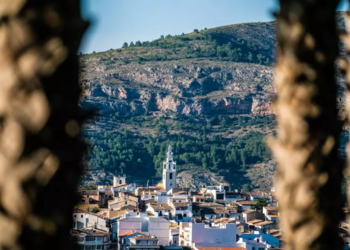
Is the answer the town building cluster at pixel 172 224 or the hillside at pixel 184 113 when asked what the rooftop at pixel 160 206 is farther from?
the hillside at pixel 184 113

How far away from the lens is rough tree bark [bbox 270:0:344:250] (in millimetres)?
3258

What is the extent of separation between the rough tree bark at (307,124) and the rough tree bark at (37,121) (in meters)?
1.30

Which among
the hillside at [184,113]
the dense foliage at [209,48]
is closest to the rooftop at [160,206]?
the hillside at [184,113]

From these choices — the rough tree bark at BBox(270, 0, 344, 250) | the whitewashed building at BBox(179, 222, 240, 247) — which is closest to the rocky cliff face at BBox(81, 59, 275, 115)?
the whitewashed building at BBox(179, 222, 240, 247)

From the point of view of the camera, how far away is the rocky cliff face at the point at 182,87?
154 metres

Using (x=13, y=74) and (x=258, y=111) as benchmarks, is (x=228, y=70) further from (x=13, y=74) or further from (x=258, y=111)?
(x=13, y=74)

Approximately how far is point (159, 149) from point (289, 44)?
134473 mm

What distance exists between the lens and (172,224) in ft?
190

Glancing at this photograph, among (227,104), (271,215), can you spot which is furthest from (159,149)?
(271,215)

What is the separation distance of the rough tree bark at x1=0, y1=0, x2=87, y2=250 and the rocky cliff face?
482 ft

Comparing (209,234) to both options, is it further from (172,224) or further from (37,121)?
(37,121)

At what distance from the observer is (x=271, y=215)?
6525 centimetres

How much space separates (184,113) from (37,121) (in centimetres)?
15195

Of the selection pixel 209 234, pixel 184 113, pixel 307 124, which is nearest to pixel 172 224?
pixel 209 234
